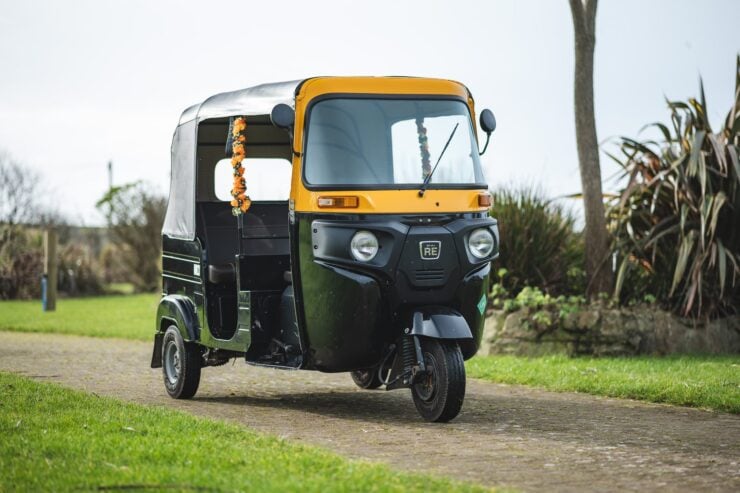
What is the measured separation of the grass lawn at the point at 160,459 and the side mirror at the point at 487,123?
3.24m

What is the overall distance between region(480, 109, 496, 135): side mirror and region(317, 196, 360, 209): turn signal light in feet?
5.19

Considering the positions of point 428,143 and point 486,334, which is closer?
point 428,143

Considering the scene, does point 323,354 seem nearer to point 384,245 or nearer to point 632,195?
point 384,245

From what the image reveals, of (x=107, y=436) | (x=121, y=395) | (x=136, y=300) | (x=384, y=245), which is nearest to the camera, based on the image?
(x=107, y=436)

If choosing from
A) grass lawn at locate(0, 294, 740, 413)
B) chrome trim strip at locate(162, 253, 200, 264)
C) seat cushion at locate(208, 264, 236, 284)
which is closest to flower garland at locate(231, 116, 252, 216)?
seat cushion at locate(208, 264, 236, 284)

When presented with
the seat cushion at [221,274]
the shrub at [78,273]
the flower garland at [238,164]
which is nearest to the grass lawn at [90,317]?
the shrub at [78,273]

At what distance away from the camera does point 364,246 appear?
8266 millimetres

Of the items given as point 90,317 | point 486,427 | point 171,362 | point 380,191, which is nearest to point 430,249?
point 380,191

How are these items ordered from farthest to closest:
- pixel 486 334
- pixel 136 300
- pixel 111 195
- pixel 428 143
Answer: pixel 111 195 → pixel 136 300 → pixel 486 334 → pixel 428 143

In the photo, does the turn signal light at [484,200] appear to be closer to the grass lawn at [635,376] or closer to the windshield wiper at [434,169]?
the windshield wiper at [434,169]

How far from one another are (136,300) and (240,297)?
1788cm

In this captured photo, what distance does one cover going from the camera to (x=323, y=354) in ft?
28.3

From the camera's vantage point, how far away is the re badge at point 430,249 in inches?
329

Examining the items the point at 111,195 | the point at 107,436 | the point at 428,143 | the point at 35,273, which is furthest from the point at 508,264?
the point at 111,195
